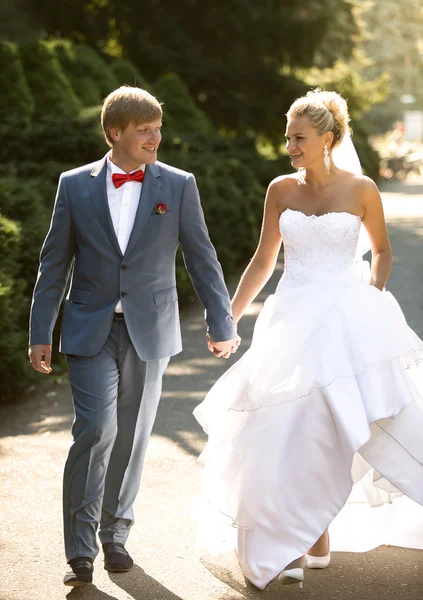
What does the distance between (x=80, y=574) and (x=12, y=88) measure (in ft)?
42.5

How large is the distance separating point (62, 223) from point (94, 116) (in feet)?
34.0

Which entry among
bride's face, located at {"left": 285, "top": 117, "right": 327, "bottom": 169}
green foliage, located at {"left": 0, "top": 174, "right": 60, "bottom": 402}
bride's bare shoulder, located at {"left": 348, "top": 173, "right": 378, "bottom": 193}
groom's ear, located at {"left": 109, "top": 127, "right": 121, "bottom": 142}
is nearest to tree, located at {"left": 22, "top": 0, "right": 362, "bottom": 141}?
green foliage, located at {"left": 0, "top": 174, "right": 60, "bottom": 402}

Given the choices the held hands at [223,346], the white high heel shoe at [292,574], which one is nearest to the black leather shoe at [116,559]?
the white high heel shoe at [292,574]

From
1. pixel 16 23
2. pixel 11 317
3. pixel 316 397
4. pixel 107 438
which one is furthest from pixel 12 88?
pixel 316 397

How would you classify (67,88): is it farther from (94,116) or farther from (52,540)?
(52,540)

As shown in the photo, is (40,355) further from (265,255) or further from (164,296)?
(265,255)

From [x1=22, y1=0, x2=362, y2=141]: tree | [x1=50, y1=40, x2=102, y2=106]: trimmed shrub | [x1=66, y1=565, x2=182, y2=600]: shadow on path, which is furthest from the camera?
[x1=22, y1=0, x2=362, y2=141]: tree

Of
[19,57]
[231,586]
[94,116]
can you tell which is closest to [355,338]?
[231,586]

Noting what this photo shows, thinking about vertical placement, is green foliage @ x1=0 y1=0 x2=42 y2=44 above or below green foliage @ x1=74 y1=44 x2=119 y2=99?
above

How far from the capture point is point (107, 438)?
14.5 ft

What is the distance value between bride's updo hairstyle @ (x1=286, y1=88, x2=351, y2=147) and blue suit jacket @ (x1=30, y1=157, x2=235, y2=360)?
1.97ft

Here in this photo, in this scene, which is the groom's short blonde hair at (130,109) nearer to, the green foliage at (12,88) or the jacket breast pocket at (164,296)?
the jacket breast pocket at (164,296)

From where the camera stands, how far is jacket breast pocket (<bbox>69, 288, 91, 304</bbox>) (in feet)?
14.5

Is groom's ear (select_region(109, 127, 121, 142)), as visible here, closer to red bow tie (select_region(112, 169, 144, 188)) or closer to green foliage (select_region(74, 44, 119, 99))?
red bow tie (select_region(112, 169, 144, 188))
